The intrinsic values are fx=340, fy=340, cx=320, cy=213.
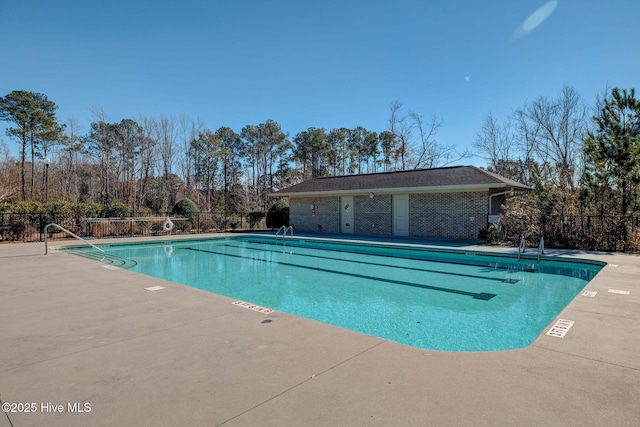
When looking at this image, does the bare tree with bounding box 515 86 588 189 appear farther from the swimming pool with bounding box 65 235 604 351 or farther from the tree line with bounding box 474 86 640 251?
the swimming pool with bounding box 65 235 604 351

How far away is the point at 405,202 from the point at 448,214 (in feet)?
6.83

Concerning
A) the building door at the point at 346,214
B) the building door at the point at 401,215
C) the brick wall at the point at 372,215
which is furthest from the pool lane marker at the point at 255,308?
the building door at the point at 346,214

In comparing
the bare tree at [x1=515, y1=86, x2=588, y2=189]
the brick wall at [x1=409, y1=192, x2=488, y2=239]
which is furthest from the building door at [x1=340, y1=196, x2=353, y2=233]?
the bare tree at [x1=515, y1=86, x2=588, y2=189]

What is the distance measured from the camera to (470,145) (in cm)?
2752

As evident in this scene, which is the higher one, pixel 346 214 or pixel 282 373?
pixel 346 214

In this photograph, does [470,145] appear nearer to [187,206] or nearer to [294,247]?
[294,247]

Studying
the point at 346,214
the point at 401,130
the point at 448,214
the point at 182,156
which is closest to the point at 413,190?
the point at 448,214

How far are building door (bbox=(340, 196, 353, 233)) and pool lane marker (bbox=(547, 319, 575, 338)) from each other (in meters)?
14.3

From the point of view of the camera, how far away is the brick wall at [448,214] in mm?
14115

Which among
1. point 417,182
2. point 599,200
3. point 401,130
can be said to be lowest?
point 599,200

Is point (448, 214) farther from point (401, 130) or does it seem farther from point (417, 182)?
point (401, 130)

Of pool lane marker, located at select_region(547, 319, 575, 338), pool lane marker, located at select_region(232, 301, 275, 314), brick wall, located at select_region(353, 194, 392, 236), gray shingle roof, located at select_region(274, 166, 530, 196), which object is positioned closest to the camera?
pool lane marker, located at select_region(547, 319, 575, 338)

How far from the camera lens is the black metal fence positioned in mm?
13828

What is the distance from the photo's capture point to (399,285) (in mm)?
7605
